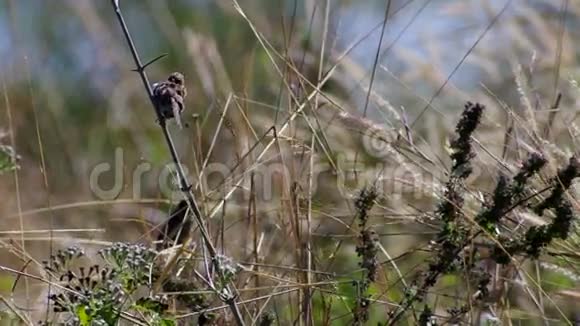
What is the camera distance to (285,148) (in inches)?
91.2

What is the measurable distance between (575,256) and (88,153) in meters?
3.08

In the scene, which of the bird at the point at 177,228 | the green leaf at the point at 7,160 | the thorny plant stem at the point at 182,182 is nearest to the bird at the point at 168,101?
the thorny plant stem at the point at 182,182

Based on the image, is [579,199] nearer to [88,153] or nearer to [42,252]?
[42,252]

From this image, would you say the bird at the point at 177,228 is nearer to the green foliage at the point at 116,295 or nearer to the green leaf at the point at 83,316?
the green foliage at the point at 116,295

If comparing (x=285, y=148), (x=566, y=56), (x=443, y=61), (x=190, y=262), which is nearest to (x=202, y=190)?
(x=190, y=262)

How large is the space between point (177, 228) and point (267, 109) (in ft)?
5.85

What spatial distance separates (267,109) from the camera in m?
3.64

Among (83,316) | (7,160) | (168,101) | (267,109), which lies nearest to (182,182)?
(168,101)

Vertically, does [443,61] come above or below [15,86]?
below

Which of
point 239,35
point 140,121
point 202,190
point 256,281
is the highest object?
point 239,35

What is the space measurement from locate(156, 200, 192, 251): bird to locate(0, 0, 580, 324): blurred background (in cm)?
4

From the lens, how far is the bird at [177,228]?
184cm

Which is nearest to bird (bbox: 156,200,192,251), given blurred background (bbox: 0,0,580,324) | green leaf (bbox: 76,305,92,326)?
blurred background (bbox: 0,0,580,324)

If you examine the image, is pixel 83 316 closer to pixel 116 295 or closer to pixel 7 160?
pixel 116 295
